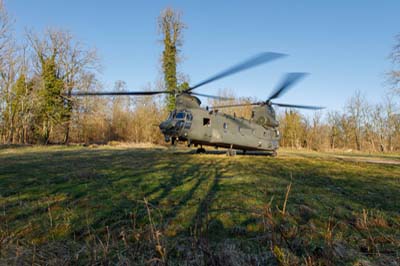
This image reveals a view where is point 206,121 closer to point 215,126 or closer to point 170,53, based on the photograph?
point 215,126

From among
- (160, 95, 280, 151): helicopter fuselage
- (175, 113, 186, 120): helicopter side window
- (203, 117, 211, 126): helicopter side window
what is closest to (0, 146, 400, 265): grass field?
(160, 95, 280, 151): helicopter fuselage

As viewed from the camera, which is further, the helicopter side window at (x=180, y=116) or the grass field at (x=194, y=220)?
the helicopter side window at (x=180, y=116)

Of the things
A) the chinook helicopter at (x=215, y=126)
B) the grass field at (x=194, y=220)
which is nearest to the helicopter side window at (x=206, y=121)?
the chinook helicopter at (x=215, y=126)

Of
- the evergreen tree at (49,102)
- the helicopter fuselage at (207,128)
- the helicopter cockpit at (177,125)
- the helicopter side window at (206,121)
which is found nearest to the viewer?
the helicopter cockpit at (177,125)

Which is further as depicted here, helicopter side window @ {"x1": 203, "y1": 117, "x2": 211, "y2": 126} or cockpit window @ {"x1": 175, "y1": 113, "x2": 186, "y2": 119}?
helicopter side window @ {"x1": 203, "y1": 117, "x2": 211, "y2": 126}

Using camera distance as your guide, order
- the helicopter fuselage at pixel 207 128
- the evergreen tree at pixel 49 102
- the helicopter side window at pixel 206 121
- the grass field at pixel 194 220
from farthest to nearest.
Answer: the evergreen tree at pixel 49 102 < the helicopter side window at pixel 206 121 < the helicopter fuselage at pixel 207 128 < the grass field at pixel 194 220

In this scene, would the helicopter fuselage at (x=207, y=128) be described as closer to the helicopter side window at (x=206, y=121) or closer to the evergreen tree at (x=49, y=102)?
the helicopter side window at (x=206, y=121)

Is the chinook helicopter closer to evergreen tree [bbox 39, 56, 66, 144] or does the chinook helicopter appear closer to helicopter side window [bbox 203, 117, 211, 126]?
helicopter side window [bbox 203, 117, 211, 126]

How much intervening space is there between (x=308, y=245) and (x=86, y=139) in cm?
3688

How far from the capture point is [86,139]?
1394 inches

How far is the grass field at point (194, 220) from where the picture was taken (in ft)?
7.31

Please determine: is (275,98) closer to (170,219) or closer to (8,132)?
(170,219)

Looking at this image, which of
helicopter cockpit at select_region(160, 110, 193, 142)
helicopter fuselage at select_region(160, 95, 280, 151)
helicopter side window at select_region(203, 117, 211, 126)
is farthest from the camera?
helicopter side window at select_region(203, 117, 211, 126)

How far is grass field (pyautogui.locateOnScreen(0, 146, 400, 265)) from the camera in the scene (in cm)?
223
